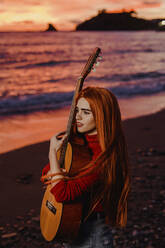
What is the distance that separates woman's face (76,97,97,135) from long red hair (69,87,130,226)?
0.05m

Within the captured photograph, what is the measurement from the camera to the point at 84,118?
6.73 ft

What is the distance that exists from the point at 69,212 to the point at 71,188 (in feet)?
0.69

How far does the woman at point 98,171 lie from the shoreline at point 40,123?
485 cm

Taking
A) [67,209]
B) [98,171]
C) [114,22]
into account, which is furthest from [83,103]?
[114,22]

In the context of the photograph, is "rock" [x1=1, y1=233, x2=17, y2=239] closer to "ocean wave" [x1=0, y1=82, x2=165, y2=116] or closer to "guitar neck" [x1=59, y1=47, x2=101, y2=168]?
"guitar neck" [x1=59, y1=47, x2=101, y2=168]

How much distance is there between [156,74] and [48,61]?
12410mm

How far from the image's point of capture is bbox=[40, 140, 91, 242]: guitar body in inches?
77.9

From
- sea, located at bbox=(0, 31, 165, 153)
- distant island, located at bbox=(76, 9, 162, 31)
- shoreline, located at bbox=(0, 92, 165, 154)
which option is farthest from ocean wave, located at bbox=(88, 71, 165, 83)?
distant island, located at bbox=(76, 9, 162, 31)

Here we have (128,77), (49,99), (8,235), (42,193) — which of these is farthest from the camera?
(128,77)

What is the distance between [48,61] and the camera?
29.3 meters

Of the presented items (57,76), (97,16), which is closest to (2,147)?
(57,76)

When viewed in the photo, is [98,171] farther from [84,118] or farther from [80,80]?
[80,80]

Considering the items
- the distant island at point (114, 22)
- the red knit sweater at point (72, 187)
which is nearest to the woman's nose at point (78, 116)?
the red knit sweater at point (72, 187)

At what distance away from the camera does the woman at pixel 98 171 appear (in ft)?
6.29
